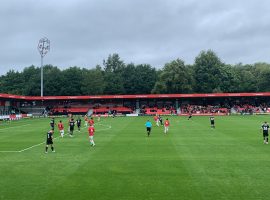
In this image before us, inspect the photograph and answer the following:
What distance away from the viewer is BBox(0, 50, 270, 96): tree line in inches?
4604

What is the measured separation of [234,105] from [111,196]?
3524 inches

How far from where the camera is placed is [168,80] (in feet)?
379

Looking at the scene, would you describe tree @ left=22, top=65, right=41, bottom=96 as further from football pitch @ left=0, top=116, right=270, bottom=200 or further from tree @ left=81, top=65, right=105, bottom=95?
football pitch @ left=0, top=116, right=270, bottom=200

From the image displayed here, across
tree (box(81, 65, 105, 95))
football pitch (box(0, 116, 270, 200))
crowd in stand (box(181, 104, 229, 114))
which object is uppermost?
tree (box(81, 65, 105, 95))

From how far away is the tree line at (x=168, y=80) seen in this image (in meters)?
117

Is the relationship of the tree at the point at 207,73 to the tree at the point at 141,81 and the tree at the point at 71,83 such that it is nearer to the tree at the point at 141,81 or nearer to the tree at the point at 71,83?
the tree at the point at 141,81

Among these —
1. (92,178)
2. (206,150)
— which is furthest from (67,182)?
(206,150)

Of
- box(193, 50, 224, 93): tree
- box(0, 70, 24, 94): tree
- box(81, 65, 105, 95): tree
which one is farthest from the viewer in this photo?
box(0, 70, 24, 94): tree

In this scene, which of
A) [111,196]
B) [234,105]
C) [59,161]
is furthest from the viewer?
→ [234,105]

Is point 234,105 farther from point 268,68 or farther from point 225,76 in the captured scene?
point 268,68

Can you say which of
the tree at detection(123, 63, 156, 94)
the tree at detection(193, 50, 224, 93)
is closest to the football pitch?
the tree at detection(193, 50, 224, 93)

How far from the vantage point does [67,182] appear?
55.6 ft

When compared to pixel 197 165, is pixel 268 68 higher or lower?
higher

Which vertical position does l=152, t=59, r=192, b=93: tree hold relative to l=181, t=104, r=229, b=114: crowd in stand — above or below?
above
